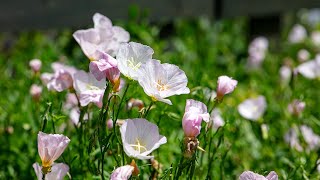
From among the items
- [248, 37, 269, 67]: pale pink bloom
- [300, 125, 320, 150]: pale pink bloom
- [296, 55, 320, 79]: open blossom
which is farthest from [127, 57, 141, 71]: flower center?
[248, 37, 269, 67]: pale pink bloom

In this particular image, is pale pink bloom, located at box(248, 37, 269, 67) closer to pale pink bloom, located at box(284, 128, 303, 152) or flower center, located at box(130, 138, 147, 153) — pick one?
pale pink bloom, located at box(284, 128, 303, 152)

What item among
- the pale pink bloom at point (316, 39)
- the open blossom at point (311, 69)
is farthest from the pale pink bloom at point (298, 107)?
the pale pink bloom at point (316, 39)

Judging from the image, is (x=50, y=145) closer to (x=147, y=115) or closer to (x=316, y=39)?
(x=147, y=115)

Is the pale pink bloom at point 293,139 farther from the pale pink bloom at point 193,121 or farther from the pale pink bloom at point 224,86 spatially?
the pale pink bloom at point 193,121

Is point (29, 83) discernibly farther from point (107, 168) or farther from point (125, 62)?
point (125, 62)

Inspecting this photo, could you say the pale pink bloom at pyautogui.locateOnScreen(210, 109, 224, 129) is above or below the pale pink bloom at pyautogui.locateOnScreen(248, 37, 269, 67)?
above
